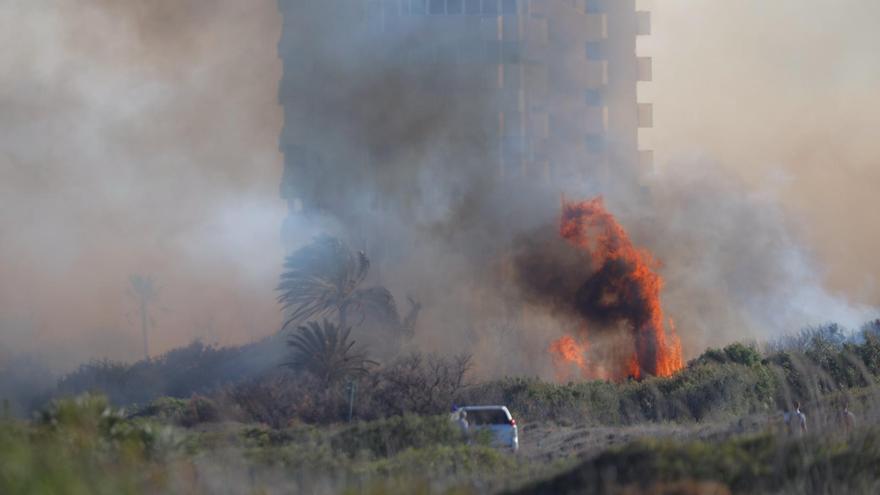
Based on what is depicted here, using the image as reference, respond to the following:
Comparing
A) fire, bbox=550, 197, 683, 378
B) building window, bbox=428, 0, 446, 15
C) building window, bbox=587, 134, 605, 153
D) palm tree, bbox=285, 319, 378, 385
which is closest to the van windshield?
palm tree, bbox=285, 319, 378, 385

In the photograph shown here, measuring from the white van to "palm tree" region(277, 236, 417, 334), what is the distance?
18.4m

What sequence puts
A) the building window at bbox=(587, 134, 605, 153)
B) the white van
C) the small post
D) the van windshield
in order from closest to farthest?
the white van → the van windshield → the small post → the building window at bbox=(587, 134, 605, 153)

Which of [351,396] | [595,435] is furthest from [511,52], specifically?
[595,435]

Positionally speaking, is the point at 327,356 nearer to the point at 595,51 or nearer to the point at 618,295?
the point at 618,295

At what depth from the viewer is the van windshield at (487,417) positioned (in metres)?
38.3

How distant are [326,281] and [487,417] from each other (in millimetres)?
20376

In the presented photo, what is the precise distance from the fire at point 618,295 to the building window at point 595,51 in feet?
28.0

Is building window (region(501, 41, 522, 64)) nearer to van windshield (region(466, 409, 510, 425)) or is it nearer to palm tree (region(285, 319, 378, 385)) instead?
palm tree (region(285, 319, 378, 385))

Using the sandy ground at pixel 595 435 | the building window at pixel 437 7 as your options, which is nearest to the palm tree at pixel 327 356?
the sandy ground at pixel 595 435

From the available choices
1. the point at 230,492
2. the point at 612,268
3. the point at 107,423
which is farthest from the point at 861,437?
the point at 612,268

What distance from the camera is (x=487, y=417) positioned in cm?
3922

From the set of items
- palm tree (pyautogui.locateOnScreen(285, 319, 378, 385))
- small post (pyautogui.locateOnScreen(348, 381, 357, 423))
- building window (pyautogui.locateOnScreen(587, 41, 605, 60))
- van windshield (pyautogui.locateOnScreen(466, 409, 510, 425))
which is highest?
building window (pyautogui.locateOnScreen(587, 41, 605, 60))

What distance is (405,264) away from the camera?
71062 mm

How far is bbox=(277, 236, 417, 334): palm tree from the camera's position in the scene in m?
58.1
